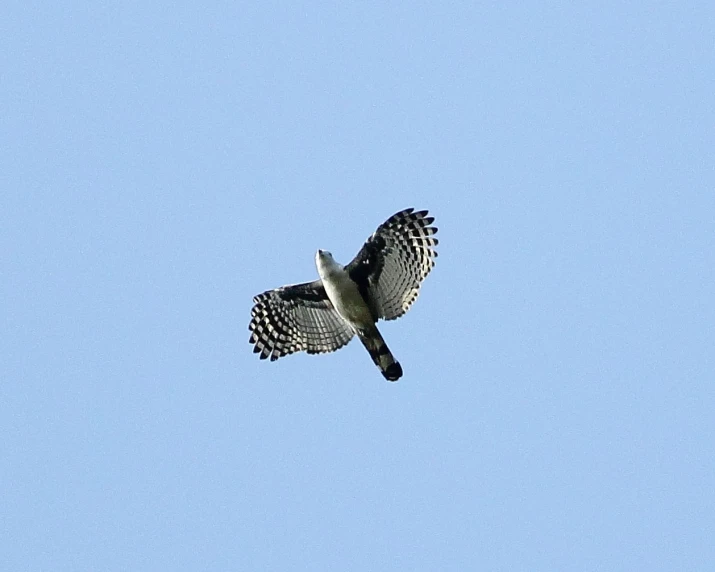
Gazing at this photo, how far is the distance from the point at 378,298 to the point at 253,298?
1.89 metres

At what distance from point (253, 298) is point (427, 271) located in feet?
8.39

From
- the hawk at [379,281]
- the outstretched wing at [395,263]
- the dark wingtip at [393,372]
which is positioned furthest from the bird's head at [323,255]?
the dark wingtip at [393,372]

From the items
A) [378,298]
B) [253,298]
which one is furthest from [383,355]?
[253,298]

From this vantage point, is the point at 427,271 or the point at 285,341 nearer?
the point at 427,271

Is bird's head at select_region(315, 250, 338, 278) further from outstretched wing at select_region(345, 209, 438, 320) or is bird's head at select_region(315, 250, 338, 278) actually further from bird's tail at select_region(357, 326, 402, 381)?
bird's tail at select_region(357, 326, 402, 381)

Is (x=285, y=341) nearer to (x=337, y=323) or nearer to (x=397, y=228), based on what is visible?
(x=337, y=323)

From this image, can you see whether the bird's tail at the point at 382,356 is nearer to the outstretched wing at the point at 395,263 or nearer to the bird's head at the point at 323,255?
the outstretched wing at the point at 395,263

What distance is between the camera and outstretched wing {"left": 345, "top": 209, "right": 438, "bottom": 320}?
17516mm

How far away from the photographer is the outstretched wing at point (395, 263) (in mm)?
17516

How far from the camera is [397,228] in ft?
57.5

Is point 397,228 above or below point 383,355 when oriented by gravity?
above

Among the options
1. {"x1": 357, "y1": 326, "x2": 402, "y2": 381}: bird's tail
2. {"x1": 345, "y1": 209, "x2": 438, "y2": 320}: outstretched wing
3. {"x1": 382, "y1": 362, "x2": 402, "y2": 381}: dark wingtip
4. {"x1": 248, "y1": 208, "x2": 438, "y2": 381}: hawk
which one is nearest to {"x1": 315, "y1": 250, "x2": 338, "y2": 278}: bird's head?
{"x1": 248, "y1": 208, "x2": 438, "y2": 381}: hawk

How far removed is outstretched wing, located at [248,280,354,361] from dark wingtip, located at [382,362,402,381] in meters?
1.03

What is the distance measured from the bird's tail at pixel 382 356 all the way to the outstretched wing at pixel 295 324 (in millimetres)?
734
